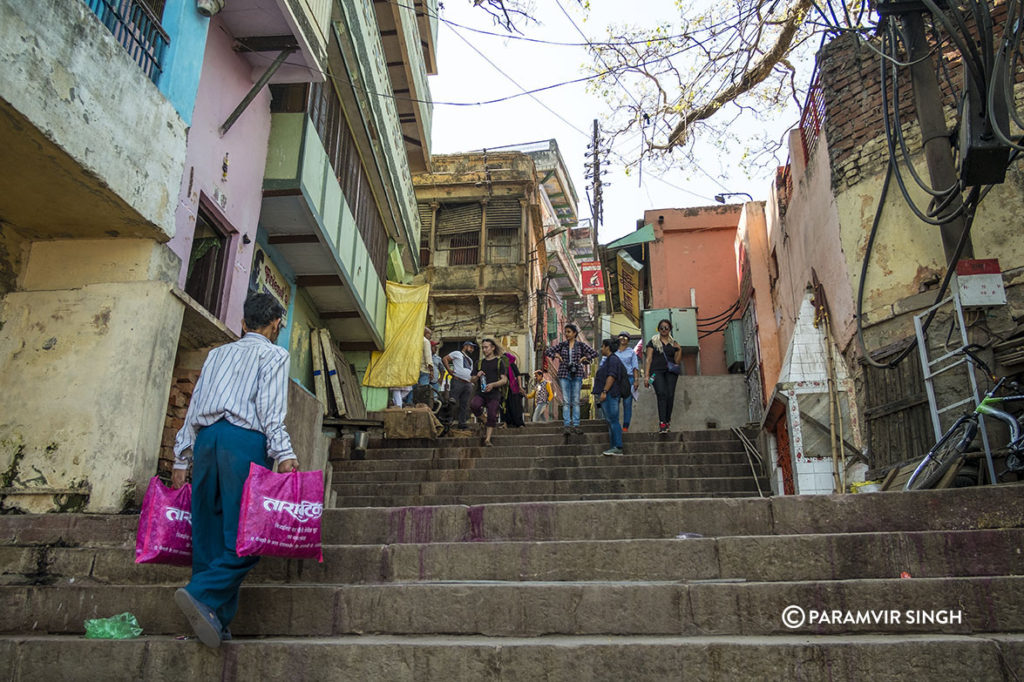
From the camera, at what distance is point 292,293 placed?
1298 centimetres

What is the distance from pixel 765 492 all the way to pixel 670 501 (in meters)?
4.69

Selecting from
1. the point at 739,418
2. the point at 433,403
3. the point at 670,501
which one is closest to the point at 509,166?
the point at 433,403

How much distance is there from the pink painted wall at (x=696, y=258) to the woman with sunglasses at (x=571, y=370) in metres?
9.20

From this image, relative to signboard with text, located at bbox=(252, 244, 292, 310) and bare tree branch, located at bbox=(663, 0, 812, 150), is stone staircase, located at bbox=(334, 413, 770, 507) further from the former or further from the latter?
bare tree branch, located at bbox=(663, 0, 812, 150)

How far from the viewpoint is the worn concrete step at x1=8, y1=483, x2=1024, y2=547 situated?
14.8 feet

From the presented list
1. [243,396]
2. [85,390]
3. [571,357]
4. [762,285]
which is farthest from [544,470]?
[762,285]

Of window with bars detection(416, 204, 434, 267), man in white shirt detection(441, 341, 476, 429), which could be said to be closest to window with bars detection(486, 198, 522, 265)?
window with bars detection(416, 204, 434, 267)

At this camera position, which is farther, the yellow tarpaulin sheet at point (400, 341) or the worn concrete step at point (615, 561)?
the yellow tarpaulin sheet at point (400, 341)

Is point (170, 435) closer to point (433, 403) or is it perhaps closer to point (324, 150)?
point (324, 150)

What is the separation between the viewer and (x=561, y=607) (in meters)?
3.81

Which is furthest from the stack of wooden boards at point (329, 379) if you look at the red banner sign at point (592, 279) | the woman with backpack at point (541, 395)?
the red banner sign at point (592, 279)

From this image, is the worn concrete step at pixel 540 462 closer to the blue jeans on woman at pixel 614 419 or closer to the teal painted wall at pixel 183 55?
the blue jeans on woman at pixel 614 419

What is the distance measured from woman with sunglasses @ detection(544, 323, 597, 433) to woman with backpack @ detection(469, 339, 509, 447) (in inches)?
33.3

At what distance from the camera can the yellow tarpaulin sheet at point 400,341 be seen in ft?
51.3
